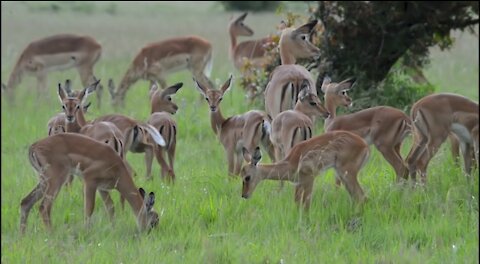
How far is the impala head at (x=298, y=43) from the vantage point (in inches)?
359

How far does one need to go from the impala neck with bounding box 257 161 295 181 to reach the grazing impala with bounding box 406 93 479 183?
3.73 ft

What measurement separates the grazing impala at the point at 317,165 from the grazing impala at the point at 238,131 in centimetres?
112

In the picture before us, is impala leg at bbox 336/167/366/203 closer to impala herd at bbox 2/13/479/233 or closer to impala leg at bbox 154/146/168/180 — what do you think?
impala herd at bbox 2/13/479/233

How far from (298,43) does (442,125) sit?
87.2 inches

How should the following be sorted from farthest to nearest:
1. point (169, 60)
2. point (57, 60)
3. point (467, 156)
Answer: point (57, 60) < point (169, 60) < point (467, 156)

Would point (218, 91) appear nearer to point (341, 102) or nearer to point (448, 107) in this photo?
point (341, 102)

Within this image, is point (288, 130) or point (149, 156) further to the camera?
point (149, 156)

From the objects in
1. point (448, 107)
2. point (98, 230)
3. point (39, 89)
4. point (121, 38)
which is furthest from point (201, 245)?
point (121, 38)

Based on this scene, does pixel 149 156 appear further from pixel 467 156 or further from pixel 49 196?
pixel 467 156

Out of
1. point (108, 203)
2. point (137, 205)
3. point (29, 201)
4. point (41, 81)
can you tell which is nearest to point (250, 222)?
point (137, 205)

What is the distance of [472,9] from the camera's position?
11133mm

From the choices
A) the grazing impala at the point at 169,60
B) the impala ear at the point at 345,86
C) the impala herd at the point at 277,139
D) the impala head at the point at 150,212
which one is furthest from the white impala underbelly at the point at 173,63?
the impala head at the point at 150,212

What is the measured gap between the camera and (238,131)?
819 centimetres

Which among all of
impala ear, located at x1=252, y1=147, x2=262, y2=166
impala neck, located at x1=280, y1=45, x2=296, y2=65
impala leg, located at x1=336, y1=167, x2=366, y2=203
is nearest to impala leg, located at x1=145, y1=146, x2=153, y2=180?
impala ear, located at x1=252, y1=147, x2=262, y2=166
